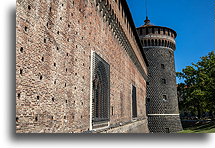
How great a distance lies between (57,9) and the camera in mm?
3930

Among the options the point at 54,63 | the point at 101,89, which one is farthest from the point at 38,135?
the point at 101,89

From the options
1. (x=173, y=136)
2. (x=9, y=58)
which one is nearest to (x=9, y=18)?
(x=9, y=58)

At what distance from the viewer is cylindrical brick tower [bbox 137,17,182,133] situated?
57.8ft

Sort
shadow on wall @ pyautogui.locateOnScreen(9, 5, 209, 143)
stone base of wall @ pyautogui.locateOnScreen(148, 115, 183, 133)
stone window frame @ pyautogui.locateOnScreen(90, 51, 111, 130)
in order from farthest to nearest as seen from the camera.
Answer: stone base of wall @ pyautogui.locateOnScreen(148, 115, 183, 133) → stone window frame @ pyautogui.locateOnScreen(90, 51, 111, 130) → shadow on wall @ pyautogui.locateOnScreen(9, 5, 209, 143)

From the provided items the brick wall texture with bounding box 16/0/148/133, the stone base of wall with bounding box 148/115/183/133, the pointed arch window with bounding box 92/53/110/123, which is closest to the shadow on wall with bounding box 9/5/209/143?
the brick wall texture with bounding box 16/0/148/133

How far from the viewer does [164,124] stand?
1748 centimetres

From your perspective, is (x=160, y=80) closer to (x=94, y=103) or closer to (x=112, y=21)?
(x=112, y=21)

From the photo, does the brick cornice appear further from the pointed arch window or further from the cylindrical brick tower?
the cylindrical brick tower

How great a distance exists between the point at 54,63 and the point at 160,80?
15.7 meters

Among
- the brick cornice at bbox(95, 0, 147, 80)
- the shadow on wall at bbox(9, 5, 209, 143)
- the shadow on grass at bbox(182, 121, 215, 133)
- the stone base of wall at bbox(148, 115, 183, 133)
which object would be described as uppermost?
the brick cornice at bbox(95, 0, 147, 80)

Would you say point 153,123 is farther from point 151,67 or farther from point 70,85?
point 70,85

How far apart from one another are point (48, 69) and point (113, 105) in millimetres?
3989

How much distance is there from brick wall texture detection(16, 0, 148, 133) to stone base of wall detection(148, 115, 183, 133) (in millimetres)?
13016

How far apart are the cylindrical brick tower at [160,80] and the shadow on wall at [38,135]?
48.3 feet
